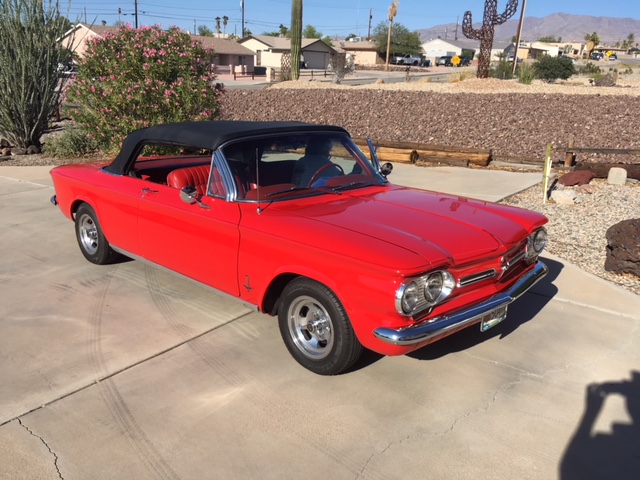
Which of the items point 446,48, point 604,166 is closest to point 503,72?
point 604,166

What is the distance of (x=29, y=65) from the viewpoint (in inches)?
480

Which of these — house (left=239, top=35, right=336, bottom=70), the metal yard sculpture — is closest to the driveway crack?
the metal yard sculpture

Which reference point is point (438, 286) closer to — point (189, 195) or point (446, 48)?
point (189, 195)

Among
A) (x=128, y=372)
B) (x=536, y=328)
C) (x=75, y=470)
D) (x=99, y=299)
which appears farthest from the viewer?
(x=99, y=299)

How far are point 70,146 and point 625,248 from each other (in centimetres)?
1127

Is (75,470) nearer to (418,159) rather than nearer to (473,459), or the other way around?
A: (473,459)

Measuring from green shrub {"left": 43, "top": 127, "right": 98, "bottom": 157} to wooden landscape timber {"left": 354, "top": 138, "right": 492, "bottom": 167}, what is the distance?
6.14 meters

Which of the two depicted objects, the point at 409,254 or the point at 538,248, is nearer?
the point at 409,254

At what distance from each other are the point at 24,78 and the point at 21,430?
11396 mm

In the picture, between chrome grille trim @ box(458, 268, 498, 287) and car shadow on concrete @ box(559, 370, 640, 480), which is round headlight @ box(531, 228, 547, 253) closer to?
chrome grille trim @ box(458, 268, 498, 287)

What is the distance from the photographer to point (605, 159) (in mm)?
11906

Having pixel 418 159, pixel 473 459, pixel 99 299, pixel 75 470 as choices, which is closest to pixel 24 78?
pixel 418 159

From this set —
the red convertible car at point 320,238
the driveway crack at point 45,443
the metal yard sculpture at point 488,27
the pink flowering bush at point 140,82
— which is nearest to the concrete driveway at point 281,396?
the driveway crack at point 45,443

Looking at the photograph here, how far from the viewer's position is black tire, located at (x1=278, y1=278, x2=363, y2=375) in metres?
3.38
